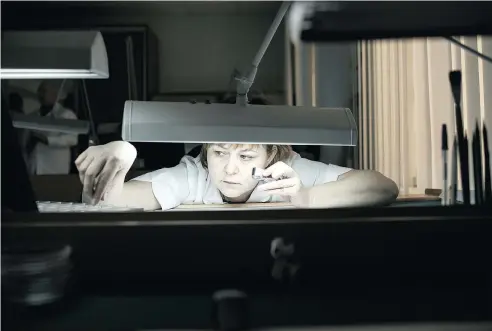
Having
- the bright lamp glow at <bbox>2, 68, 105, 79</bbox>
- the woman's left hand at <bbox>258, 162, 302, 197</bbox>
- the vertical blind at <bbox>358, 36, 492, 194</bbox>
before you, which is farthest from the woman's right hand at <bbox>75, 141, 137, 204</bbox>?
the vertical blind at <bbox>358, 36, 492, 194</bbox>

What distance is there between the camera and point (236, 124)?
3.81 ft

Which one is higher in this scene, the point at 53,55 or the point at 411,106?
the point at 53,55

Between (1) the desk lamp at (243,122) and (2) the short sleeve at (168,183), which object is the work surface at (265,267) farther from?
(1) the desk lamp at (243,122)

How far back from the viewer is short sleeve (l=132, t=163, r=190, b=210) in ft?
3.87

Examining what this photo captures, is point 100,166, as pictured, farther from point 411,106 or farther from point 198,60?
point 411,106

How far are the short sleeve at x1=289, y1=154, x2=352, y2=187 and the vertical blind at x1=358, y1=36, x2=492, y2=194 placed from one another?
0.06m

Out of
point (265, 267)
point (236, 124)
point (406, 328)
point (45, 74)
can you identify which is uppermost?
point (45, 74)

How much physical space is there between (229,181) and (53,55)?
17.3 inches

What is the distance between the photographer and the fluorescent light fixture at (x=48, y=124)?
1.17m

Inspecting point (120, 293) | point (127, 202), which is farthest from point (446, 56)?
point (120, 293)

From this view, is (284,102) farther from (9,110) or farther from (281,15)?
(9,110)

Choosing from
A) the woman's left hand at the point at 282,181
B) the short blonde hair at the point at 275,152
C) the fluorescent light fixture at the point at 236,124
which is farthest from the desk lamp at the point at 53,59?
the woman's left hand at the point at 282,181

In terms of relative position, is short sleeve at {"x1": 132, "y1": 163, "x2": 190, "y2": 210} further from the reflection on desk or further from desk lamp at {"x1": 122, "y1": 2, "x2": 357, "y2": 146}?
the reflection on desk

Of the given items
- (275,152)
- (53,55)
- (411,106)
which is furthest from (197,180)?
(411,106)
